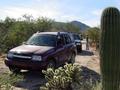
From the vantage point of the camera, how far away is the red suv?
13.4m

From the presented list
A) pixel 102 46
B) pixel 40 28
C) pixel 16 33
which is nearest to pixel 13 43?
pixel 16 33

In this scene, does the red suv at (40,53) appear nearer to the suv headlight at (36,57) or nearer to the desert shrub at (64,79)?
the suv headlight at (36,57)

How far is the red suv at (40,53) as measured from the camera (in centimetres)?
1344

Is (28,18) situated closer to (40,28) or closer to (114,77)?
(40,28)

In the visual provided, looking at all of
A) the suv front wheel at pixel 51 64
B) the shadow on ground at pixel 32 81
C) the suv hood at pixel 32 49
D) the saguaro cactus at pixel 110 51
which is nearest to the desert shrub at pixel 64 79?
the shadow on ground at pixel 32 81

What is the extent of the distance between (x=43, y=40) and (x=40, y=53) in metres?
1.59

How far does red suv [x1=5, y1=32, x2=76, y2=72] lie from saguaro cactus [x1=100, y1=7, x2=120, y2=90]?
5950 millimetres

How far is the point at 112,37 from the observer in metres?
7.63

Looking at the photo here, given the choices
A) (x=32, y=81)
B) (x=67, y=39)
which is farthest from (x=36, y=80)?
(x=67, y=39)

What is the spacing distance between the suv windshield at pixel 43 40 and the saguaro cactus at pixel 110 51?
7.09 meters

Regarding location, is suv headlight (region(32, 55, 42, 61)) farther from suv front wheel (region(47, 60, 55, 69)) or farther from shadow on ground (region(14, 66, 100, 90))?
shadow on ground (region(14, 66, 100, 90))

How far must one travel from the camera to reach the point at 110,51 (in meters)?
7.62

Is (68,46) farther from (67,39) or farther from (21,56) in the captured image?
(21,56)

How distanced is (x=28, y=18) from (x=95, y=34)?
8.93m
